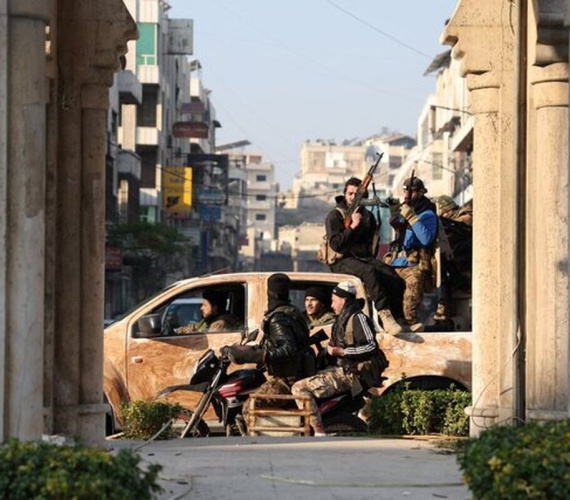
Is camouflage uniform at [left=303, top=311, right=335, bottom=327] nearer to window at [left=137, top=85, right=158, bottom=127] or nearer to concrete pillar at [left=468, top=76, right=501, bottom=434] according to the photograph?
concrete pillar at [left=468, top=76, right=501, bottom=434]

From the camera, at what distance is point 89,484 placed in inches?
306

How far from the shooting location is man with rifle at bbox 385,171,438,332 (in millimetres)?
18109

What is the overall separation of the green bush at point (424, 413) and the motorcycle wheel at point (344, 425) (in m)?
0.44

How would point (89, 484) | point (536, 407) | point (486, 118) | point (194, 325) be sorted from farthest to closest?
point (194, 325), point (486, 118), point (536, 407), point (89, 484)

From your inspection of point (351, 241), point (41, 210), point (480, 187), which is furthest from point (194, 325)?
point (41, 210)

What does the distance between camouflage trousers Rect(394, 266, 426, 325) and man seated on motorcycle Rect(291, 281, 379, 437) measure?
5.53ft

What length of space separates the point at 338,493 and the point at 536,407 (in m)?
3.53

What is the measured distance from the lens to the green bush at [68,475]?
7.76 m

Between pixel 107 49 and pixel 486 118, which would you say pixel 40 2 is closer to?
pixel 107 49

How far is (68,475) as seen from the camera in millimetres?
7812

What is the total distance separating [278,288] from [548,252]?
361 cm

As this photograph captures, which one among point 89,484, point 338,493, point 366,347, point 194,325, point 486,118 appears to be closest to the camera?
point 89,484

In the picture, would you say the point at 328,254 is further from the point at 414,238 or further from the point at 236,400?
the point at 236,400

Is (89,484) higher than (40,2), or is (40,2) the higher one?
(40,2)
